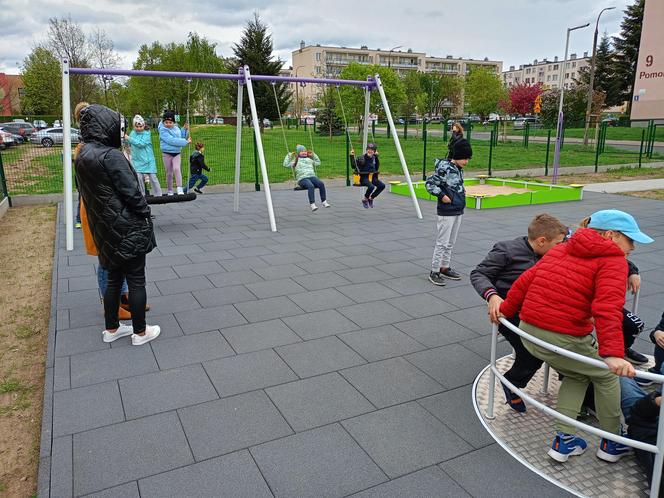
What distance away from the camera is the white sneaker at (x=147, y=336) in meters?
4.19

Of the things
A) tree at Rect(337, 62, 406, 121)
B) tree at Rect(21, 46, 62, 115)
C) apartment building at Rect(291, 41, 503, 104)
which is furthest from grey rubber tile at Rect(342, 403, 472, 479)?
apartment building at Rect(291, 41, 503, 104)

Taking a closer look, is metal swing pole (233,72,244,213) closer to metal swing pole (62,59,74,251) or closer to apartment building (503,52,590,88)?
metal swing pole (62,59,74,251)

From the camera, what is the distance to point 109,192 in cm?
386

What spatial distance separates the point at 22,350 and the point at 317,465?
2.93 metres

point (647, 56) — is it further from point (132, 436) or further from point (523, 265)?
point (132, 436)

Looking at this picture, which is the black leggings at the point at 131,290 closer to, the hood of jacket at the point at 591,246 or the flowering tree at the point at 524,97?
the hood of jacket at the point at 591,246

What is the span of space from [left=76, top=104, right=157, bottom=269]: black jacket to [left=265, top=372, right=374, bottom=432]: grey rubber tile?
5.32ft

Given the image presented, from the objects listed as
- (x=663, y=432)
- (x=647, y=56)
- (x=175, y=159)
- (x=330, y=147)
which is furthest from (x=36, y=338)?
(x=330, y=147)

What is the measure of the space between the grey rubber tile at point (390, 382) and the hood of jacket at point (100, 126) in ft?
8.34

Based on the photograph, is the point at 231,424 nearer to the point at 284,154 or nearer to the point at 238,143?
the point at 238,143

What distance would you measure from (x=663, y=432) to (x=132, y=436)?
2.71 meters

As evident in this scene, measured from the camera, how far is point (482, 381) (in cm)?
359

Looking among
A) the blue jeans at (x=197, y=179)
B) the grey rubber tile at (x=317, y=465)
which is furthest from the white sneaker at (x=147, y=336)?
the blue jeans at (x=197, y=179)

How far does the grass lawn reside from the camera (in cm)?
280
